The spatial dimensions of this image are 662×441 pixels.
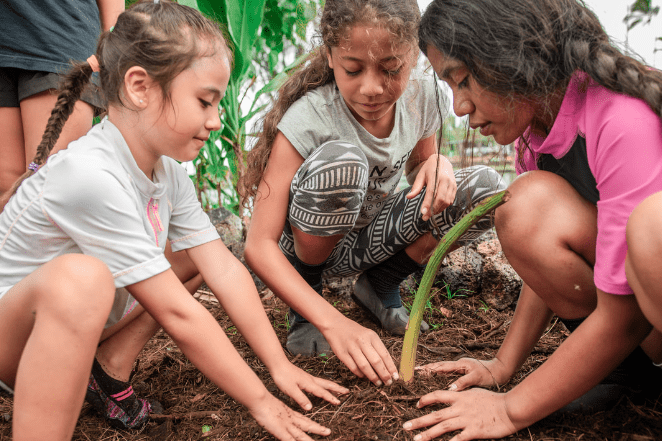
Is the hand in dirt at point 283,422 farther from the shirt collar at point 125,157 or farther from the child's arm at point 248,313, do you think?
the shirt collar at point 125,157

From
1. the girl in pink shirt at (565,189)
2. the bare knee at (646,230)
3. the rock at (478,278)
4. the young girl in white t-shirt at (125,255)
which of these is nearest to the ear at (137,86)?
the young girl in white t-shirt at (125,255)

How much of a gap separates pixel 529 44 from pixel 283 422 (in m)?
1.01

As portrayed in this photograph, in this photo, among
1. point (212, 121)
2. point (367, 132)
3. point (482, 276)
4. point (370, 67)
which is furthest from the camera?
point (482, 276)

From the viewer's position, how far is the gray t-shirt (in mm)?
1483

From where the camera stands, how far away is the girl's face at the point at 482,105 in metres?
1.08

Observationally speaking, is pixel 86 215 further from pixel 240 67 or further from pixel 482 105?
pixel 240 67

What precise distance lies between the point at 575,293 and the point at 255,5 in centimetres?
225

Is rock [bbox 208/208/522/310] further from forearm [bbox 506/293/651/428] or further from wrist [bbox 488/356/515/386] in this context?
forearm [bbox 506/293/651/428]

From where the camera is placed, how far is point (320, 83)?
161 centimetres

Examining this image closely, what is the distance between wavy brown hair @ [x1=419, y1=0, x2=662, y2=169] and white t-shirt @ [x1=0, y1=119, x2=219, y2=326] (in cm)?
82

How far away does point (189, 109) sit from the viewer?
114cm

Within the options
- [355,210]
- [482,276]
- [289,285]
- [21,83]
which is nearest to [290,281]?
[289,285]

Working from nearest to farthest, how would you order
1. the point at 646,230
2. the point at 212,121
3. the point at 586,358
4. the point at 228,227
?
1. the point at 646,230
2. the point at 586,358
3. the point at 212,121
4. the point at 228,227

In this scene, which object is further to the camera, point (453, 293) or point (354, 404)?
point (453, 293)
